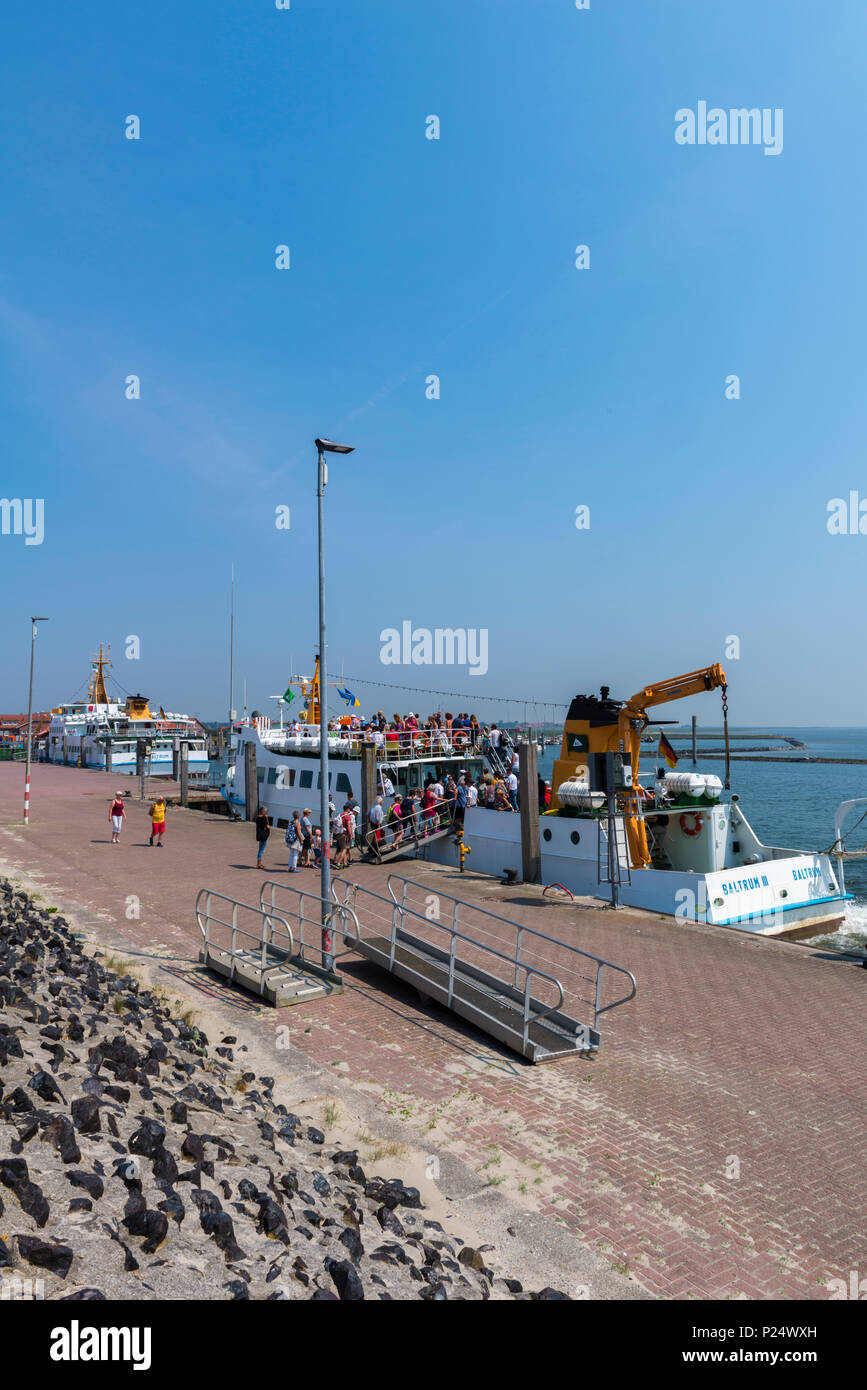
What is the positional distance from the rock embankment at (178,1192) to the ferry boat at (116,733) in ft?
Answer: 162

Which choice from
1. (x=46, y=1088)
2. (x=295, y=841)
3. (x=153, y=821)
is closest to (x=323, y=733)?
(x=46, y=1088)

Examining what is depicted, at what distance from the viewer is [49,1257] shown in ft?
12.5

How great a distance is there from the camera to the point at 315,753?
1204 inches

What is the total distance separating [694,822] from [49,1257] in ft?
59.1

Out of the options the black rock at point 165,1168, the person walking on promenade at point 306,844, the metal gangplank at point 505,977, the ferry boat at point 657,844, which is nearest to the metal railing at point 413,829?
the ferry boat at point 657,844

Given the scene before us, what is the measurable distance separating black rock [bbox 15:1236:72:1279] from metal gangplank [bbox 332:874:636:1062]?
472 centimetres

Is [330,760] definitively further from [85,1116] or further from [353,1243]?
[353,1243]

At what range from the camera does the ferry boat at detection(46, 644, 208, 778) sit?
6272 cm

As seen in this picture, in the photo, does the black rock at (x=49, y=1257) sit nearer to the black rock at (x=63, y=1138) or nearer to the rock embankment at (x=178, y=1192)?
the rock embankment at (x=178, y=1192)

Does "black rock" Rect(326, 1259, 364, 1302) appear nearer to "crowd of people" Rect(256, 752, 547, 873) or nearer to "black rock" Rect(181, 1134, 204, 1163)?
"black rock" Rect(181, 1134, 204, 1163)

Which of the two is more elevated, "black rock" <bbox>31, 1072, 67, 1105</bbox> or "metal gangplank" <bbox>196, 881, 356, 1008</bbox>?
"black rock" <bbox>31, 1072, 67, 1105</bbox>

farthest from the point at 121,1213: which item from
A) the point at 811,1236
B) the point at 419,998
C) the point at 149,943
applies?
the point at 149,943

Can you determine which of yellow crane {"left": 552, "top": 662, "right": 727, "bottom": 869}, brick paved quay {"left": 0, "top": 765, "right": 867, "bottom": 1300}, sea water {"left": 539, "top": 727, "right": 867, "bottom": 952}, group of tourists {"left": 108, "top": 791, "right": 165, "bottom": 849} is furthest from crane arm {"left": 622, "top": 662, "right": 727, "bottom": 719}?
group of tourists {"left": 108, "top": 791, "right": 165, "bottom": 849}
